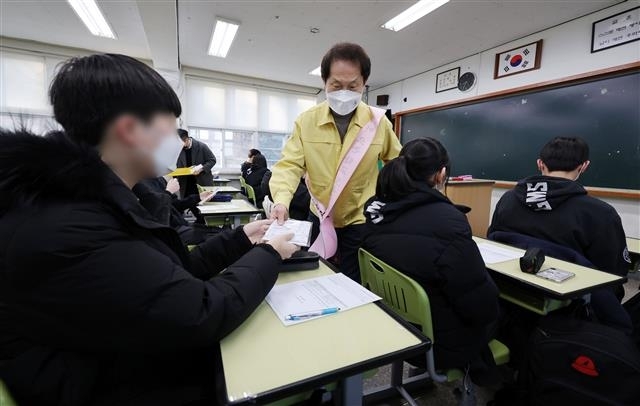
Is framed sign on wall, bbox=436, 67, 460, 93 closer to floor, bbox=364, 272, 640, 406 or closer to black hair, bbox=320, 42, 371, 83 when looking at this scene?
black hair, bbox=320, 42, 371, 83

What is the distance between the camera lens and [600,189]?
324cm

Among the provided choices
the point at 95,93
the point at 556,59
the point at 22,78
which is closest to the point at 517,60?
the point at 556,59

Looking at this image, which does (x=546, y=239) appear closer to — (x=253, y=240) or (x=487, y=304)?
(x=487, y=304)

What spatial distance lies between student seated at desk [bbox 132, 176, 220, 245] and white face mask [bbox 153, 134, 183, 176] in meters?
0.14

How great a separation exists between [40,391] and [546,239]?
6.71ft

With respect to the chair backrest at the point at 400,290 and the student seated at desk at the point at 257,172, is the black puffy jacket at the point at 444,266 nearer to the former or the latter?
the chair backrest at the point at 400,290

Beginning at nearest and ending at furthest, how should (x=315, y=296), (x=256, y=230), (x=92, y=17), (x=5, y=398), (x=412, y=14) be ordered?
(x=5, y=398) < (x=315, y=296) < (x=256, y=230) < (x=412, y=14) < (x=92, y=17)

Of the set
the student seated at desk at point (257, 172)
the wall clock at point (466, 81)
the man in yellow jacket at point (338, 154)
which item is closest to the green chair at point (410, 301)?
the man in yellow jacket at point (338, 154)

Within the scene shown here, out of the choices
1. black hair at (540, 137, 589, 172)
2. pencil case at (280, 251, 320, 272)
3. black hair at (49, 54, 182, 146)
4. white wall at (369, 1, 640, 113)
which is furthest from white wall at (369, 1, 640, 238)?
black hair at (49, 54, 182, 146)

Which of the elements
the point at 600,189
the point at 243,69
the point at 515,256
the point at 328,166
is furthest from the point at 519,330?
the point at 243,69

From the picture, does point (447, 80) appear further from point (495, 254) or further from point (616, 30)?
point (495, 254)

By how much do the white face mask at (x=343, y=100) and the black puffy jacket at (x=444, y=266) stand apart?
56 centimetres

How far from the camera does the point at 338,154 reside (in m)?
1.46

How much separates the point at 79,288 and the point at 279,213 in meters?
0.76
